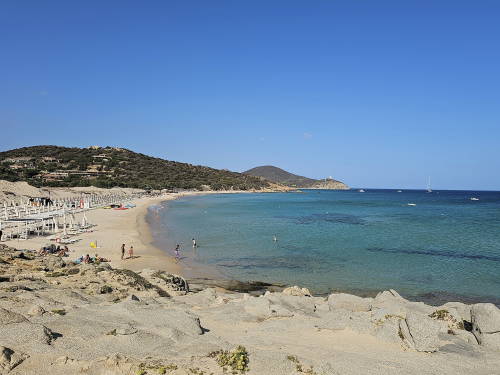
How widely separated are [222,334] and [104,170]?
120836mm

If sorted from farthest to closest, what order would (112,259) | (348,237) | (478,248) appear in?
(348,237) → (478,248) → (112,259)

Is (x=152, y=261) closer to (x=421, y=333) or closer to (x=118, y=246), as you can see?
→ (x=118, y=246)

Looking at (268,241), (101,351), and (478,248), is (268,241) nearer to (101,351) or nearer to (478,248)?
(478,248)

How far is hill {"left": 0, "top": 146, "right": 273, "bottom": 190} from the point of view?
9765cm

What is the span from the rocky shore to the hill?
7233 cm

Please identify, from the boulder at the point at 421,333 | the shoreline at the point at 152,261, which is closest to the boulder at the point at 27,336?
the boulder at the point at 421,333

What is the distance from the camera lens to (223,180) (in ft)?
542

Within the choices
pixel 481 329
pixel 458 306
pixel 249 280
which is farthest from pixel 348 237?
pixel 481 329

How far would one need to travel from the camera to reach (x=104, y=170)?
398 ft

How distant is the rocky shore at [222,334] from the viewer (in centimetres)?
796

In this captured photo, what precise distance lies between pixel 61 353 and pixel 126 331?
158 centimetres

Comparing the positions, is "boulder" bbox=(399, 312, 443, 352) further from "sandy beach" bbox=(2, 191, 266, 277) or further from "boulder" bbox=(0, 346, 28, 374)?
"sandy beach" bbox=(2, 191, 266, 277)

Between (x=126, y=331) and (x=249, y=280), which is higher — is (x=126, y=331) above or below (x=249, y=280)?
above

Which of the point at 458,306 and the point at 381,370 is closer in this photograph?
the point at 381,370
